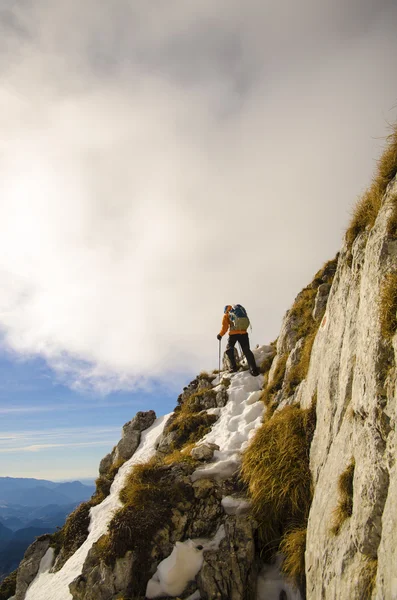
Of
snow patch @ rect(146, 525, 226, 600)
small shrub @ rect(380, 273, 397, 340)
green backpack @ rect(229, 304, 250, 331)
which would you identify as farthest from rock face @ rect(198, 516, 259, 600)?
green backpack @ rect(229, 304, 250, 331)

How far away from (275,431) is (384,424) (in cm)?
571

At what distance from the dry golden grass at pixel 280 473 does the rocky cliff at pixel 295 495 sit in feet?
0.12

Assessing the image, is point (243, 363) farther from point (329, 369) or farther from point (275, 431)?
point (329, 369)

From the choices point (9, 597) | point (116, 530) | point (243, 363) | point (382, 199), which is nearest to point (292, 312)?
point (243, 363)

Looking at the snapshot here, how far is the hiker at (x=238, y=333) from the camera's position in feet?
66.5

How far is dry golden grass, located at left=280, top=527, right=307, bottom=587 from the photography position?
7.96 metres

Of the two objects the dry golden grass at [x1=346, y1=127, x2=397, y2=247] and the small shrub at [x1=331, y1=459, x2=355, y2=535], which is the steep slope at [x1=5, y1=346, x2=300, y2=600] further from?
the dry golden grass at [x1=346, y1=127, x2=397, y2=247]

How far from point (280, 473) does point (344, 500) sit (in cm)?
351

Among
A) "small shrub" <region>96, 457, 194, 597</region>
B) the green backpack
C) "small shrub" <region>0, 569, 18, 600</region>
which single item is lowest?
"small shrub" <region>0, 569, 18, 600</region>

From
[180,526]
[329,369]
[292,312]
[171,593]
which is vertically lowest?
[171,593]

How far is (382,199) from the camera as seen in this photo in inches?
325

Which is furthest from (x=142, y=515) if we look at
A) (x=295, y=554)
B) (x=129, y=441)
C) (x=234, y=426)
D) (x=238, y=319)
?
(x=238, y=319)

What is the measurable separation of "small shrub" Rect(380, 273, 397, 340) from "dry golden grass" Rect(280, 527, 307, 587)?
5.70 metres

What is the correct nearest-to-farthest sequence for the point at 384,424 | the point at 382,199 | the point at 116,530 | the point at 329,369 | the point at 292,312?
the point at 384,424, the point at 382,199, the point at 329,369, the point at 116,530, the point at 292,312
